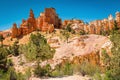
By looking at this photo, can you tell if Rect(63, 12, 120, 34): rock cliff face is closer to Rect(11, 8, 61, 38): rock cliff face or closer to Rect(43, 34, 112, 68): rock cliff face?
Rect(11, 8, 61, 38): rock cliff face

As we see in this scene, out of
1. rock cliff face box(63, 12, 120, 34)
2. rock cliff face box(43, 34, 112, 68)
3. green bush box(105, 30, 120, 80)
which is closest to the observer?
green bush box(105, 30, 120, 80)

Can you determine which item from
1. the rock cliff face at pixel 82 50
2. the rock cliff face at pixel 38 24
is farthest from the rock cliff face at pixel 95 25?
the rock cliff face at pixel 82 50

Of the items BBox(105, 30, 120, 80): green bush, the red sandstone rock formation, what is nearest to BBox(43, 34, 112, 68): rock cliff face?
BBox(105, 30, 120, 80): green bush

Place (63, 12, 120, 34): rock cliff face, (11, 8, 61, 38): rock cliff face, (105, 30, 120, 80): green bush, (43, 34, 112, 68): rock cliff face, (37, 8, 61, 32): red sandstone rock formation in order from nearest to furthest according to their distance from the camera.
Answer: (105, 30, 120, 80): green bush, (43, 34, 112, 68): rock cliff face, (11, 8, 61, 38): rock cliff face, (37, 8, 61, 32): red sandstone rock formation, (63, 12, 120, 34): rock cliff face

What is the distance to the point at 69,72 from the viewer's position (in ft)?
97.5

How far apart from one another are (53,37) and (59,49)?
47.9 ft

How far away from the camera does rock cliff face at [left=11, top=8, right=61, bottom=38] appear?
78.5 m

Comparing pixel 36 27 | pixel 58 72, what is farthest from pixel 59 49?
pixel 36 27

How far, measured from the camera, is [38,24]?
264 ft

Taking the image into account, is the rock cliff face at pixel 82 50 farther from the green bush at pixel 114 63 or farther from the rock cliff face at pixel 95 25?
the rock cliff face at pixel 95 25

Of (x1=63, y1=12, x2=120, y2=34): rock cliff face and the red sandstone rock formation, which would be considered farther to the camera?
(x1=63, y1=12, x2=120, y2=34): rock cliff face

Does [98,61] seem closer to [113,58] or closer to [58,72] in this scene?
[58,72]

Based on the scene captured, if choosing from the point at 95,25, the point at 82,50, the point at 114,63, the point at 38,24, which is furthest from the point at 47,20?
the point at 114,63

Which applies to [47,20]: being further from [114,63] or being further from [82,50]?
[114,63]
